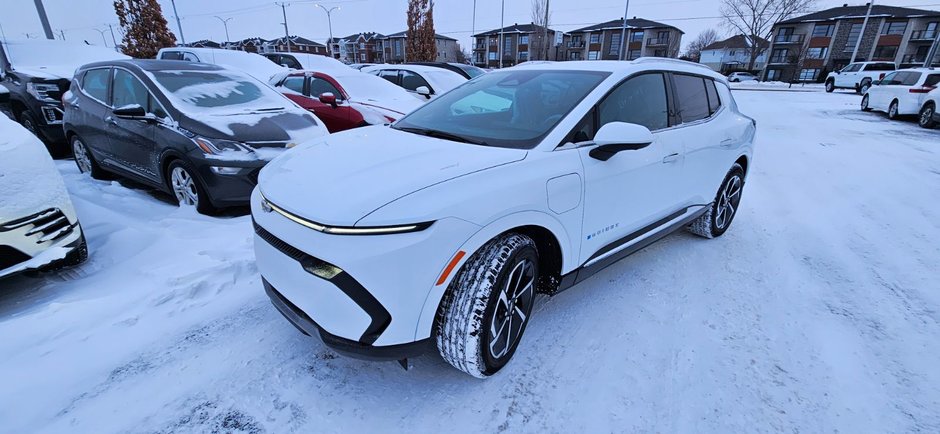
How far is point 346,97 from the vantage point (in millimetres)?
7527

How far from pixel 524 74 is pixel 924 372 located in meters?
2.92

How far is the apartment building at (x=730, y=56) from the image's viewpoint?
211 feet

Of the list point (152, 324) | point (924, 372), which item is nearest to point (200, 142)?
point (152, 324)

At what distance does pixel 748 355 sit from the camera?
246 centimetres

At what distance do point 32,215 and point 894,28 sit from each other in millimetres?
74309

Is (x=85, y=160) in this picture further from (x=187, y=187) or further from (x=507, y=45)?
(x=507, y=45)

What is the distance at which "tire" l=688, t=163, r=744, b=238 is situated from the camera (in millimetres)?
3943

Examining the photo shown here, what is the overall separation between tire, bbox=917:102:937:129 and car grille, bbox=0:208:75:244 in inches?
→ 669

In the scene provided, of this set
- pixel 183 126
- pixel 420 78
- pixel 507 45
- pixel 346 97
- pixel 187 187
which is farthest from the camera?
pixel 507 45

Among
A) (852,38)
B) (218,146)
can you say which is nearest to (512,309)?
(218,146)

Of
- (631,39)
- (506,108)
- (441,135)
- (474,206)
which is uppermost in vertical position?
(631,39)

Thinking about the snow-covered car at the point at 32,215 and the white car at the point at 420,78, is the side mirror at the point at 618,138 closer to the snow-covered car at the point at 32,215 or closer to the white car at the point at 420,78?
the snow-covered car at the point at 32,215

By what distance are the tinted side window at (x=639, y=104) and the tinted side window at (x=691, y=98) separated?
0.81 feet

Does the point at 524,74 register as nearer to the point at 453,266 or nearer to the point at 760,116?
the point at 453,266
